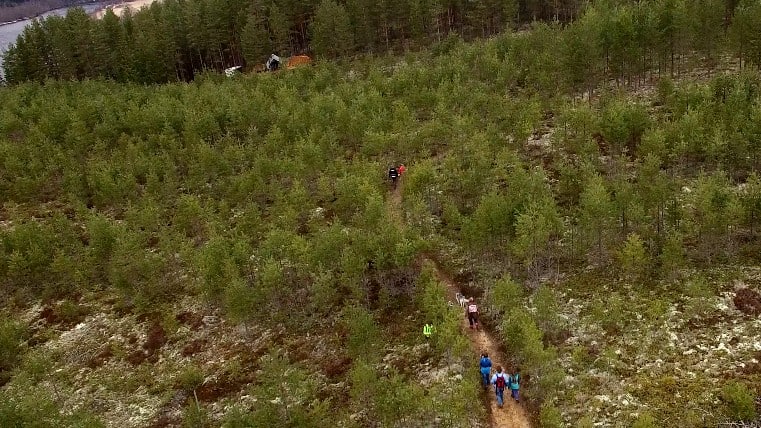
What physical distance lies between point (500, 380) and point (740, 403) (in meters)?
11.1

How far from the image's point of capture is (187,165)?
6353 centimetres

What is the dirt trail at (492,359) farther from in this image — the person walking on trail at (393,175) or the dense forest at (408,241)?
the person walking on trail at (393,175)

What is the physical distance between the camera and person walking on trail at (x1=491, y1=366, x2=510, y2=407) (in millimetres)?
30656

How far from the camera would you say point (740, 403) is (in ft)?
86.8

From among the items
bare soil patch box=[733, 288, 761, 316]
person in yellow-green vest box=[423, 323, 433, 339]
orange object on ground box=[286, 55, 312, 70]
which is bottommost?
bare soil patch box=[733, 288, 761, 316]

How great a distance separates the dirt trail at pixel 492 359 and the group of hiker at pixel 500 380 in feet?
1.13

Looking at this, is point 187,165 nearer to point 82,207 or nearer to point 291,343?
point 82,207

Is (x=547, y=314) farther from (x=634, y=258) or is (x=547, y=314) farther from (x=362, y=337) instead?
(x=362, y=337)

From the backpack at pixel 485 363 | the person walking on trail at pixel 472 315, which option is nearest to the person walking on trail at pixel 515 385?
the backpack at pixel 485 363

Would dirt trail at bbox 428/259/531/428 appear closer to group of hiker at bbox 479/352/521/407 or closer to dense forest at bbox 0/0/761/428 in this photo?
group of hiker at bbox 479/352/521/407

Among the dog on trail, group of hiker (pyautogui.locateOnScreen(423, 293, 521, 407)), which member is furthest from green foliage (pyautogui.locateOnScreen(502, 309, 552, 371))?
the dog on trail

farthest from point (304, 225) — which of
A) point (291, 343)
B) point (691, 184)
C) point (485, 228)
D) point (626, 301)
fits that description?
point (691, 184)

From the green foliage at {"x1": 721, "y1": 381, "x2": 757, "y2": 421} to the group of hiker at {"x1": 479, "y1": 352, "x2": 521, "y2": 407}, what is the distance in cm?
1000

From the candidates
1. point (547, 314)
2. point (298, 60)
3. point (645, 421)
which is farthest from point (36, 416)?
point (298, 60)
